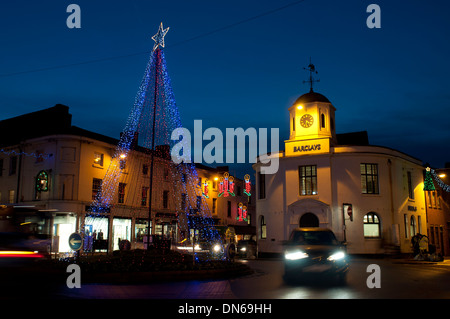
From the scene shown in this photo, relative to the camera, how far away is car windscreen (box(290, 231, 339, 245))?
1570cm

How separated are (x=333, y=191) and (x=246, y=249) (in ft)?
27.6

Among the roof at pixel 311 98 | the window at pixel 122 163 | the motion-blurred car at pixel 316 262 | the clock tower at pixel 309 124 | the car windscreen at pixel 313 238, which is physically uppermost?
the roof at pixel 311 98

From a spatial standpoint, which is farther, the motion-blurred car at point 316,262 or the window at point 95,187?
the window at point 95,187

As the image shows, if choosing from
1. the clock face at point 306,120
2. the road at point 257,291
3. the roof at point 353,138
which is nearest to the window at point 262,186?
the clock face at point 306,120

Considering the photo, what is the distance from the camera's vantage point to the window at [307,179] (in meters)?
34.8

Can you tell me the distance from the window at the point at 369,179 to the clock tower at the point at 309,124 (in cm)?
360

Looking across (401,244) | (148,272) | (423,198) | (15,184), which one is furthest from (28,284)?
(423,198)

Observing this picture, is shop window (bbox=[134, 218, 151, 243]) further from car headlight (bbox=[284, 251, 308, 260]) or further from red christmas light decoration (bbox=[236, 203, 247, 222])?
car headlight (bbox=[284, 251, 308, 260])

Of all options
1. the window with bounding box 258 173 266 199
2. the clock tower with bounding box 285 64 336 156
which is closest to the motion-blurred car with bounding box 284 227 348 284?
the clock tower with bounding box 285 64 336 156

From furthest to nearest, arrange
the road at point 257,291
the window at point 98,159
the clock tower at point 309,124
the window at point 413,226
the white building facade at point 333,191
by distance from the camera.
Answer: the window at point 98,159 < the window at point 413,226 < the clock tower at point 309,124 < the white building facade at point 333,191 < the road at point 257,291

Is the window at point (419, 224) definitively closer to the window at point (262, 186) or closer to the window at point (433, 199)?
the window at point (433, 199)
